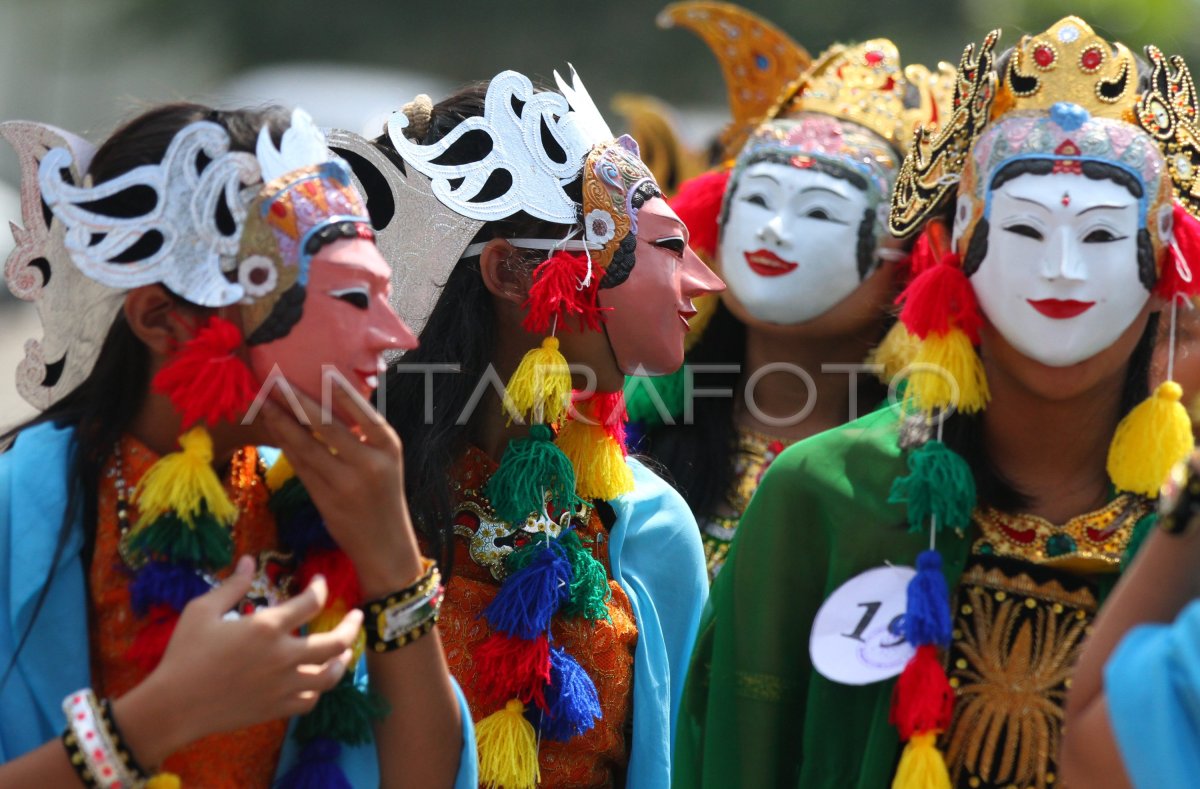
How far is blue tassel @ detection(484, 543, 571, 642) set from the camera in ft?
10.1

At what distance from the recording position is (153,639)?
2271 millimetres

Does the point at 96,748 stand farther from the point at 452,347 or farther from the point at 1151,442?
the point at 1151,442

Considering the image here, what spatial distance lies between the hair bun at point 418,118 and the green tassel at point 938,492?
1.17m

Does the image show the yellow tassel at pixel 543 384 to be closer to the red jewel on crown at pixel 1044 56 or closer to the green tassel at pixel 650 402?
the red jewel on crown at pixel 1044 56

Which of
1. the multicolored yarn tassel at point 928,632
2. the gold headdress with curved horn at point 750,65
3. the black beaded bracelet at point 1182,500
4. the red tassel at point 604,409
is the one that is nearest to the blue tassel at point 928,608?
the multicolored yarn tassel at point 928,632

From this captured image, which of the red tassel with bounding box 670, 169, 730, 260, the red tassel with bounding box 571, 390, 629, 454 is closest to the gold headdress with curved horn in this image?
the red tassel with bounding box 670, 169, 730, 260

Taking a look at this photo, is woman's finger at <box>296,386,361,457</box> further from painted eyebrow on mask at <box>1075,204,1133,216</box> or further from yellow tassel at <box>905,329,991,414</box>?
painted eyebrow on mask at <box>1075,204,1133,216</box>

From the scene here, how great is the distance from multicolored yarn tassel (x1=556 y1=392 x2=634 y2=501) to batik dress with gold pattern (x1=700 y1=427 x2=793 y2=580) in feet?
3.57

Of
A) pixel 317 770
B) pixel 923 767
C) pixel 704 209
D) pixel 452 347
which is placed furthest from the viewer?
pixel 704 209

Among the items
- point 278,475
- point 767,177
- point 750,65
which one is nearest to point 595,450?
point 278,475

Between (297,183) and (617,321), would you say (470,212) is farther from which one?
(297,183)

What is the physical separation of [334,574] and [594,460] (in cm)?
92

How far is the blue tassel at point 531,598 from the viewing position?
3.07 m

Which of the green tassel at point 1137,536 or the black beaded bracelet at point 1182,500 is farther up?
the black beaded bracelet at point 1182,500
